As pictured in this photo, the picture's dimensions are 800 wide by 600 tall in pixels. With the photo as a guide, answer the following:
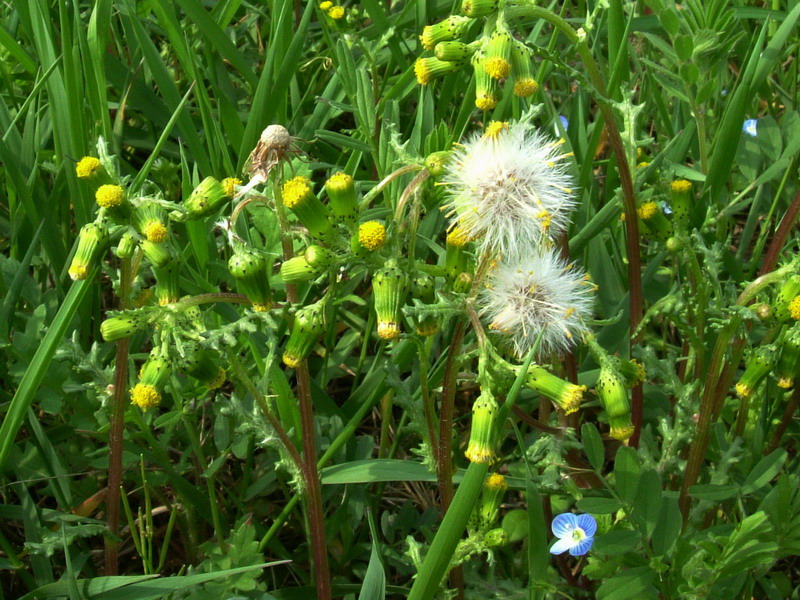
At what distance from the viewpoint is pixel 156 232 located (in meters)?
2.01

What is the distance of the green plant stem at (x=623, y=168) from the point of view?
2.16 meters

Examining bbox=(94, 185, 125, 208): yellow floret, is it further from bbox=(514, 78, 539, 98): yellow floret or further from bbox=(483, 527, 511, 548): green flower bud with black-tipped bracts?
bbox=(483, 527, 511, 548): green flower bud with black-tipped bracts

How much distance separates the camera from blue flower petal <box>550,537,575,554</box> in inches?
86.7

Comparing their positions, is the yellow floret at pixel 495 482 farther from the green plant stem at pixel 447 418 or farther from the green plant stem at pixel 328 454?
the green plant stem at pixel 328 454

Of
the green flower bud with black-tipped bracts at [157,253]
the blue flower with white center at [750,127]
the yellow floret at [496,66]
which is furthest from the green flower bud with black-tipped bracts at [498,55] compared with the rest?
the blue flower with white center at [750,127]

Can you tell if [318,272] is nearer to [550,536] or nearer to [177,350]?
[177,350]

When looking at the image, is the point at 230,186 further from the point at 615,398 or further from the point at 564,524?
the point at 564,524

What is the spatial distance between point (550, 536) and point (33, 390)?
1.37m

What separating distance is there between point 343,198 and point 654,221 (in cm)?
94

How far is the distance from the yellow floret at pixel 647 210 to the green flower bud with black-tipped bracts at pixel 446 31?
66 cm

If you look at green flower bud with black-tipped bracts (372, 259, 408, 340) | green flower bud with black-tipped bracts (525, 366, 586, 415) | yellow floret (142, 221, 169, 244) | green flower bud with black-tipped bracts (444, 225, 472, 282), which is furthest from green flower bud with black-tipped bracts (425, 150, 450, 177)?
yellow floret (142, 221, 169, 244)

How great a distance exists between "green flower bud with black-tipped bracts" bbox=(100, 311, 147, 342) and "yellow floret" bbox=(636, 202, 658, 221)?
127 centimetres

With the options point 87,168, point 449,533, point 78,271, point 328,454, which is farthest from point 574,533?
point 87,168

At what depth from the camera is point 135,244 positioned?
2086 mm
